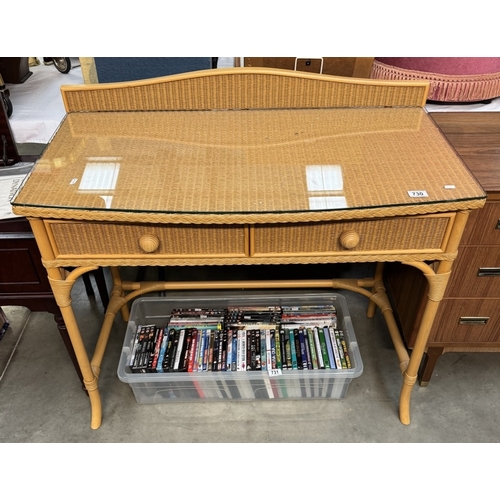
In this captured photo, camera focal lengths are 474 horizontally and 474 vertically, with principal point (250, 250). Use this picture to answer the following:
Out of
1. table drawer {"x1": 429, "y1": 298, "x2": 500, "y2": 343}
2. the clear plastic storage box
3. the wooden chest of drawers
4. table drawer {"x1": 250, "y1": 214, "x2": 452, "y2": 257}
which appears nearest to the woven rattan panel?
table drawer {"x1": 250, "y1": 214, "x2": 452, "y2": 257}

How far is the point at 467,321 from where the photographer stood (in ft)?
4.81

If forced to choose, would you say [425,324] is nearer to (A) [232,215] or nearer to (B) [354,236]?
(B) [354,236]

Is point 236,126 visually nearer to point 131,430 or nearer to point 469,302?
point 469,302

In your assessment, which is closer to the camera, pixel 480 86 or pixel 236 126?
pixel 236 126

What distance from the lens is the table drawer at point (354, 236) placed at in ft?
3.67

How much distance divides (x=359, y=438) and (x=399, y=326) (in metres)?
0.40

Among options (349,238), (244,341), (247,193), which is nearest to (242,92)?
(247,193)

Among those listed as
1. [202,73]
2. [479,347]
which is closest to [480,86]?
[479,347]

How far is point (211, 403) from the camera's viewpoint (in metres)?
1.62

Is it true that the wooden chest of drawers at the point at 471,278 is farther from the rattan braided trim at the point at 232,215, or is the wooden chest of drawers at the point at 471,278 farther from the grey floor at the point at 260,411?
the rattan braided trim at the point at 232,215

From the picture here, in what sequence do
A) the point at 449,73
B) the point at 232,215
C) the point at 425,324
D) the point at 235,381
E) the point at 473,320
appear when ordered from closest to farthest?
the point at 232,215, the point at 425,324, the point at 473,320, the point at 235,381, the point at 449,73

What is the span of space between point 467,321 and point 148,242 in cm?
101

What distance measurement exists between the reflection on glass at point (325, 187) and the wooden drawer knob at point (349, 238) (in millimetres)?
110

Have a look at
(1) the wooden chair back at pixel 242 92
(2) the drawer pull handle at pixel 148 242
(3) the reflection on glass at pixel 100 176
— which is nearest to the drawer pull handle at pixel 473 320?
(1) the wooden chair back at pixel 242 92
